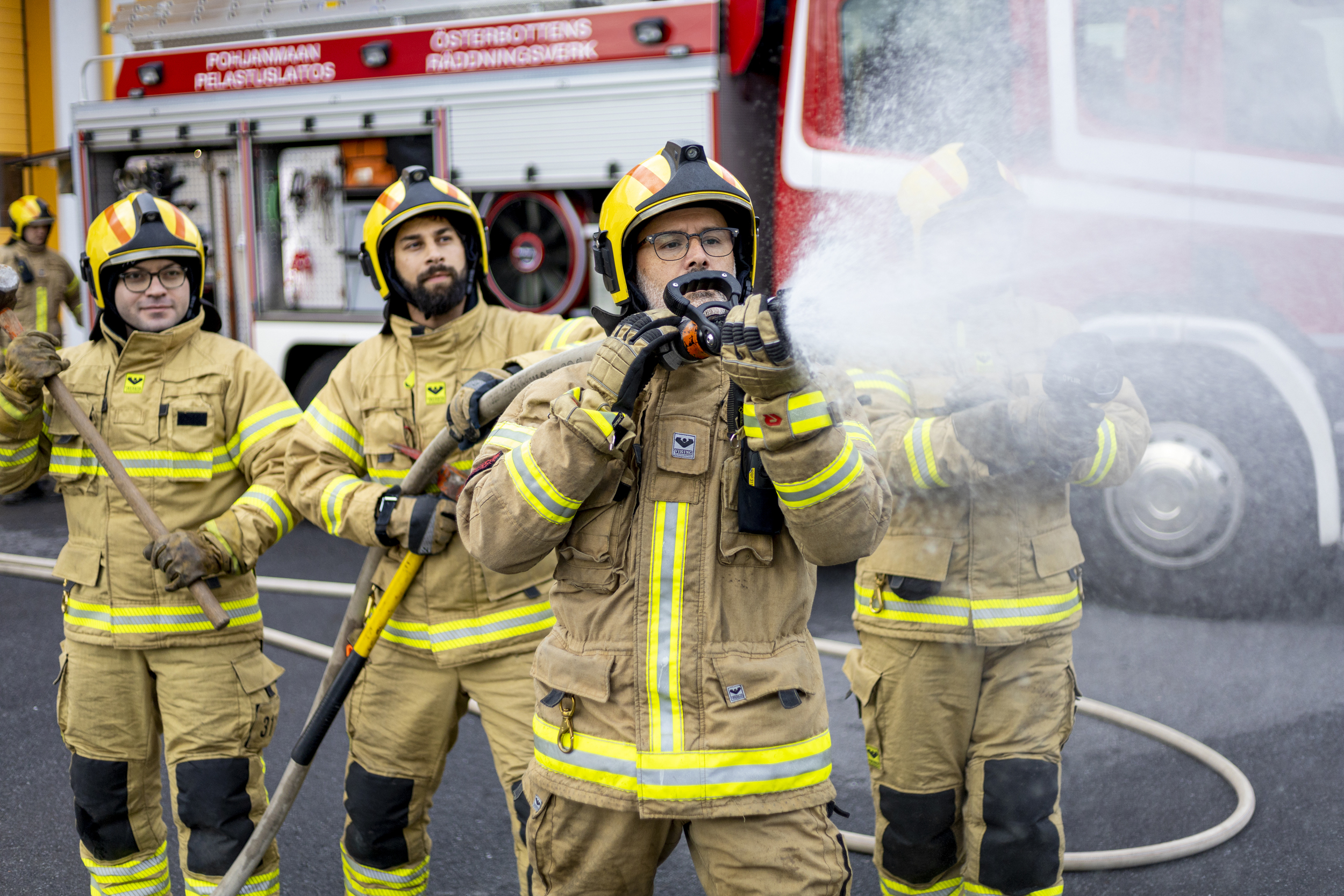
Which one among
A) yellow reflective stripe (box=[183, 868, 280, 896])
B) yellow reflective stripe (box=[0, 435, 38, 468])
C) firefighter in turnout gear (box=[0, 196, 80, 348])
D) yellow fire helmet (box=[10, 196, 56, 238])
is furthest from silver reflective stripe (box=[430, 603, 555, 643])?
yellow fire helmet (box=[10, 196, 56, 238])

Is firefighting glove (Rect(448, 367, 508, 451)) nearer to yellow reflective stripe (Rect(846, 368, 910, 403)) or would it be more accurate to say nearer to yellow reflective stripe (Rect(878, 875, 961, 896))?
yellow reflective stripe (Rect(846, 368, 910, 403))

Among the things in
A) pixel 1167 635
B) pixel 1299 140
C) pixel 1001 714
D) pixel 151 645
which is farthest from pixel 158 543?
pixel 1299 140

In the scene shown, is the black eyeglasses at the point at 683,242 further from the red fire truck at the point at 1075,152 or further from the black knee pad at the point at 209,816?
the red fire truck at the point at 1075,152

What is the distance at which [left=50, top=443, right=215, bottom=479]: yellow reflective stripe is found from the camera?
3311 mm

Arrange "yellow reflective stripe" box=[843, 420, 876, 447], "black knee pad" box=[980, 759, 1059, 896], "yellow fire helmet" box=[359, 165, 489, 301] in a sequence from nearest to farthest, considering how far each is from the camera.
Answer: "yellow reflective stripe" box=[843, 420, 876, 447] → "black knee pad" box=[980, 759, 1059, 896] → "yellow fire helmet" box=[359, 165, 489, 301]

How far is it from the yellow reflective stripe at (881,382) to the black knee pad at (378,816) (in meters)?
1.50

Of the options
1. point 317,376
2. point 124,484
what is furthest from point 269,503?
point 317,376

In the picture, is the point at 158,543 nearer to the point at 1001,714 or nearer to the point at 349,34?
the point at 1001,714

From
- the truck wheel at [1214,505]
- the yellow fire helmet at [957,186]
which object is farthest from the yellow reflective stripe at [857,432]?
the truck wheel at [1214,505]

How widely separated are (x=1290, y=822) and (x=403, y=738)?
2673mm

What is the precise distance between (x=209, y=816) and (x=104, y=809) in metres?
0.31

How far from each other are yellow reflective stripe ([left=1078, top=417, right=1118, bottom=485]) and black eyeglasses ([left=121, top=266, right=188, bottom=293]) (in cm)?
243

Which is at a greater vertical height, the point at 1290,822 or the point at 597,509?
the point at 597,509

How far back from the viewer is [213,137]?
8.14 meters
